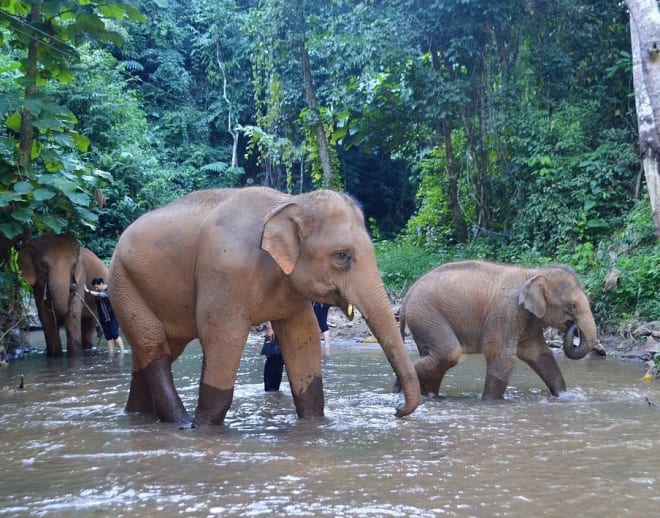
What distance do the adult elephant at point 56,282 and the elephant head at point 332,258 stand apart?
6.77 meters

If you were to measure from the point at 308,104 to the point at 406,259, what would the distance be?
4550mm

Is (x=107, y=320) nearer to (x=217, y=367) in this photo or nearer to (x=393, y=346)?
(x=217, y=367)

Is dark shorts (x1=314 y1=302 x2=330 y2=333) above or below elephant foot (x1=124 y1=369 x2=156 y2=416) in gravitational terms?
above

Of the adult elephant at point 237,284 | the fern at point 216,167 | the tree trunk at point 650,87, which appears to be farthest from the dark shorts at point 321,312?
the fern at point 216,167

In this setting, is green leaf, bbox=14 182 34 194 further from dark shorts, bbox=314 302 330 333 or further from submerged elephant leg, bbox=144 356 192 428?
submerged elephant leg, bbox=144 356 192 428

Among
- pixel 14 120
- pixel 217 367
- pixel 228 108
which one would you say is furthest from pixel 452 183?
pixel 228 108

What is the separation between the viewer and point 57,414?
6.55m

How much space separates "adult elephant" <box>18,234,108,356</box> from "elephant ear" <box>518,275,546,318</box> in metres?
6.44

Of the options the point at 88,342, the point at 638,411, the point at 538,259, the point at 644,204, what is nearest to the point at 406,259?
the point at 538,259

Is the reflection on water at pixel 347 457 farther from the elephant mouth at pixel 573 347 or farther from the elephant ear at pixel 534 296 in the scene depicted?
the elephant ear at pixel 534 296

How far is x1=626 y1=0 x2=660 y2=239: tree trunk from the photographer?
31.1 feet

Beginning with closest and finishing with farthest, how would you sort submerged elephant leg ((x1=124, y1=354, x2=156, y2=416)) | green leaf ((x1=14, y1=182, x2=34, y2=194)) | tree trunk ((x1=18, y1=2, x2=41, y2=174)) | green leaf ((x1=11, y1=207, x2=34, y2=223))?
submerged elephant leg ((x1=124, y1=354, x2=156, y2=416))
tree trunk ((x1=18, y1=2, x2=41, y2=174))
green leaf ((x1=14, y1=182, x2=34, y2=194))
green leaf ((x1=11, y1=207, x2=34, y2=223))

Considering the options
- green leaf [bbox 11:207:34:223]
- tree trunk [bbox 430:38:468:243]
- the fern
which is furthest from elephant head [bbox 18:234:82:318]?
the fern

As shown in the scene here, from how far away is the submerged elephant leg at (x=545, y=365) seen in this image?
728cm
